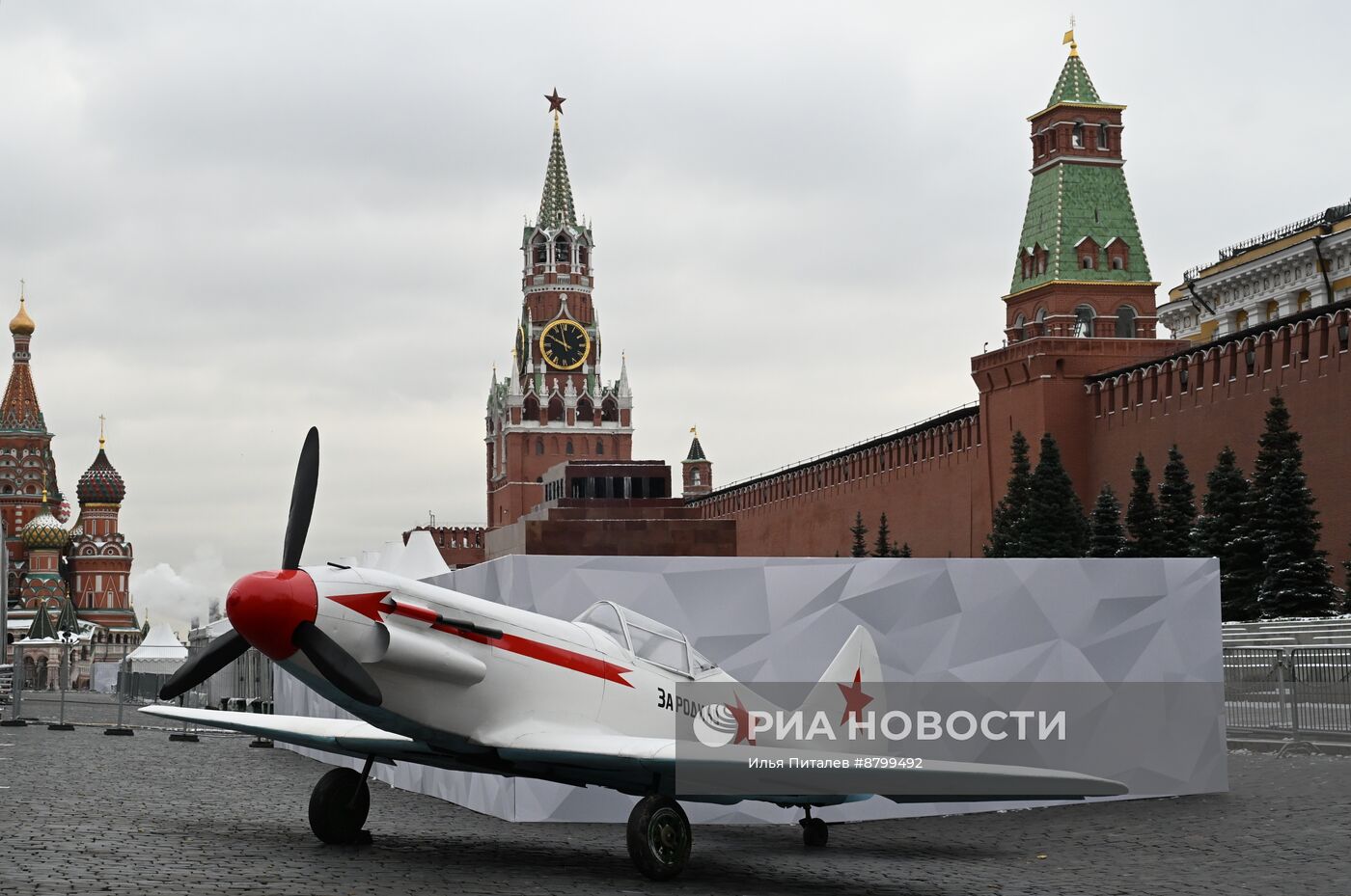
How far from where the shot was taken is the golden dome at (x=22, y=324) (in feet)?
461

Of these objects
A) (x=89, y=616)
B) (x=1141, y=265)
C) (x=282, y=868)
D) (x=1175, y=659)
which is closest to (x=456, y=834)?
(x=282, y=868)

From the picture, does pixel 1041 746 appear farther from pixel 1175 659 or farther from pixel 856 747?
pixel 856 747

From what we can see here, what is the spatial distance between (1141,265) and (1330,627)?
99.8ft

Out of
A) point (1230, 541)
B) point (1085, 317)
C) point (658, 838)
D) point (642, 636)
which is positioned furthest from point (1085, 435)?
point (658, 838)

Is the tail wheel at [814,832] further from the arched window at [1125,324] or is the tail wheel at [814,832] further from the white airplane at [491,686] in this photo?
the arched window at [1125,324]

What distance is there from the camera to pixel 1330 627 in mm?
35000

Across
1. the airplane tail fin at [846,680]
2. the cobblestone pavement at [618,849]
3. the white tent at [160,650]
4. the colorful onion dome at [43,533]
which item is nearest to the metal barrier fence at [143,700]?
the white tent at [160,650]

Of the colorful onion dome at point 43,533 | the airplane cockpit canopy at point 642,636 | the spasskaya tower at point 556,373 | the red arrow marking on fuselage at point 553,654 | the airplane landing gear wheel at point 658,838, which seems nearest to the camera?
the airplane landing gear wheel at point 658,838

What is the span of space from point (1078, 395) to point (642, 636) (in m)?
47.9

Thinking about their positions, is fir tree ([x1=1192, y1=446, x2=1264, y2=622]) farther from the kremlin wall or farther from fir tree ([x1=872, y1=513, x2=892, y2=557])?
fir tree ([x1=872, y1=513, x2=892, y2=557])

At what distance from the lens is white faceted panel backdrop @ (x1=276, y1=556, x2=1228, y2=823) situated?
590 inches

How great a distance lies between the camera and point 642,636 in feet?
41.7

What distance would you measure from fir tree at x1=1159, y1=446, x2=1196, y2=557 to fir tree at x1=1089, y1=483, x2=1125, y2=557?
5.89 ft

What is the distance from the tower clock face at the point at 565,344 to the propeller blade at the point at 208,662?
415 feet
